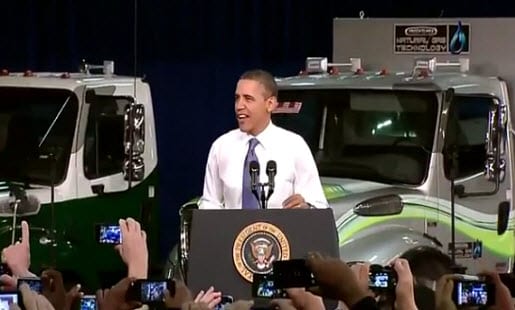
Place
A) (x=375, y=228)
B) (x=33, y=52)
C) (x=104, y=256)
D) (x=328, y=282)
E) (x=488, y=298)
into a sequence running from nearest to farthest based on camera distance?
(x=328, y=282), (x=488, y=298), (x=375, y=228), (x=104, y=256), (x=33, y=52)

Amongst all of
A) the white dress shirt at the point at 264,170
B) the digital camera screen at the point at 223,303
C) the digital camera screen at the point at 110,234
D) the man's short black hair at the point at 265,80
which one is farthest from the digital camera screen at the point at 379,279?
the man's short black hair at the point at 265,80

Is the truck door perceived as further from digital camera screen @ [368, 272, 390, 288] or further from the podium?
digital camera screen @ [368, 272, 390, 288]

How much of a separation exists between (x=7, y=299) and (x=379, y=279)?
1.17m

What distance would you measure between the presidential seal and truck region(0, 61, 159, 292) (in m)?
3.76

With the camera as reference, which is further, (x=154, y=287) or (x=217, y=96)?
(x=217, y=96)

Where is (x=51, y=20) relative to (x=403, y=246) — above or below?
above

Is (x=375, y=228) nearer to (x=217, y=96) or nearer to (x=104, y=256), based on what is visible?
(x=104, y=256)

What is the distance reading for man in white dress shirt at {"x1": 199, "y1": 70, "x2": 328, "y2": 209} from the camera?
6.45 meters

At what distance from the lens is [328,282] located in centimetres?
378

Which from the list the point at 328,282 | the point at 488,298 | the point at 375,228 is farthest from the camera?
the point at 375,228

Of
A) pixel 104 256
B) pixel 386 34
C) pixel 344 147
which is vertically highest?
pixel 386 34

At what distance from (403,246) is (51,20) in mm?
3880

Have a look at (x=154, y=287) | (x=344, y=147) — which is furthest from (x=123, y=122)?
(x=154, y=287)

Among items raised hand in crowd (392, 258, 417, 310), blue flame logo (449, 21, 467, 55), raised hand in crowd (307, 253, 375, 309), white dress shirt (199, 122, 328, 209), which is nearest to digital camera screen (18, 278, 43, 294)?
raised hand in crowd (307, 253, 375, 309)
